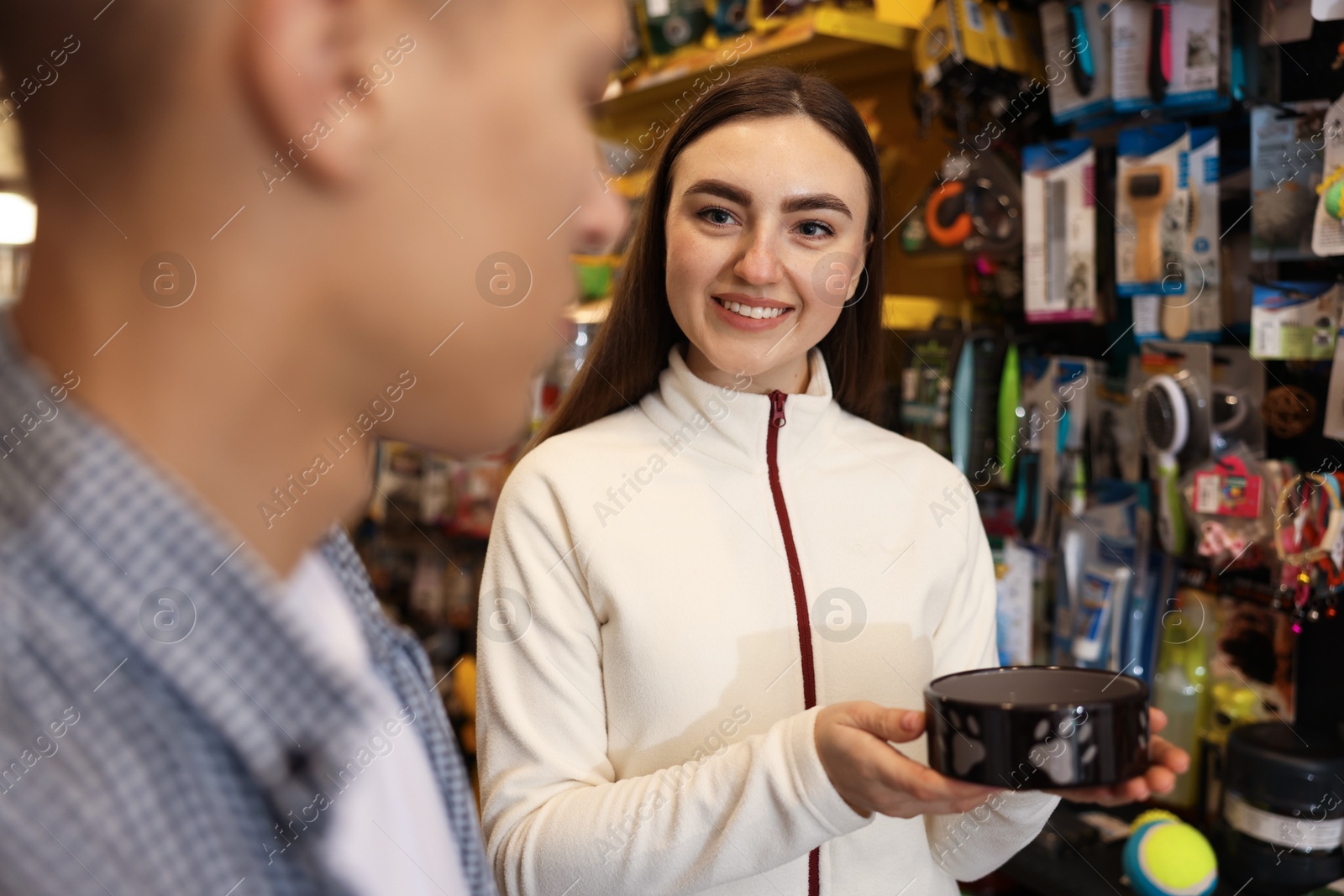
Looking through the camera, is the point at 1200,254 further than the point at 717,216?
Yes

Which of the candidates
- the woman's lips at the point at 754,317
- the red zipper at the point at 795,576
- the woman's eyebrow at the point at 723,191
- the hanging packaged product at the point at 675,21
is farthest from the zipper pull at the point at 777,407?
the hanging packaged product at the point at 675,21

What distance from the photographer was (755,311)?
107 centimetres

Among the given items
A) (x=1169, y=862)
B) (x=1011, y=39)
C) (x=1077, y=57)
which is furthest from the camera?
(x=1011, y=39)

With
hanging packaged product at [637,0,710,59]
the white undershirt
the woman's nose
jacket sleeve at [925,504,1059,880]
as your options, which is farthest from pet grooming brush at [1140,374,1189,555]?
the white undershirt

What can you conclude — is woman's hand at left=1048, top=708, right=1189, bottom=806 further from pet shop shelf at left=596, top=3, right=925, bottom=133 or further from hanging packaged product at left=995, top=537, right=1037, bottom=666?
pet shop shelf at left=596, top=3, right=925, bottom=133

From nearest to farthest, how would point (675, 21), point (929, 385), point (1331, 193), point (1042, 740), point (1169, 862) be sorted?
1. point (1042, 740)
2. point (1331, 193)
3. point (1169, 862)
4. point (929, 385)
5. point (675, 21)

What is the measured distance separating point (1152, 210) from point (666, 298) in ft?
3.16

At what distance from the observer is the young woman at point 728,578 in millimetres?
942

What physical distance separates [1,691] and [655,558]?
0.86 metres

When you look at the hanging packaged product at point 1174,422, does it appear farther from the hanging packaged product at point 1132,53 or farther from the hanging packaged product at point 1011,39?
the hanging packaged product at point 1011,39

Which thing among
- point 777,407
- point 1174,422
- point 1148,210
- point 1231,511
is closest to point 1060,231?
Answer: point 1148,210

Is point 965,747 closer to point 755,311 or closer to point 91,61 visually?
point 755,311

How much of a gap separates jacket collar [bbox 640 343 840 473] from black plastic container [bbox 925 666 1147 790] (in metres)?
0.46

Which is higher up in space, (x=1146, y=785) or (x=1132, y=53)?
(x=1132, y=53)
